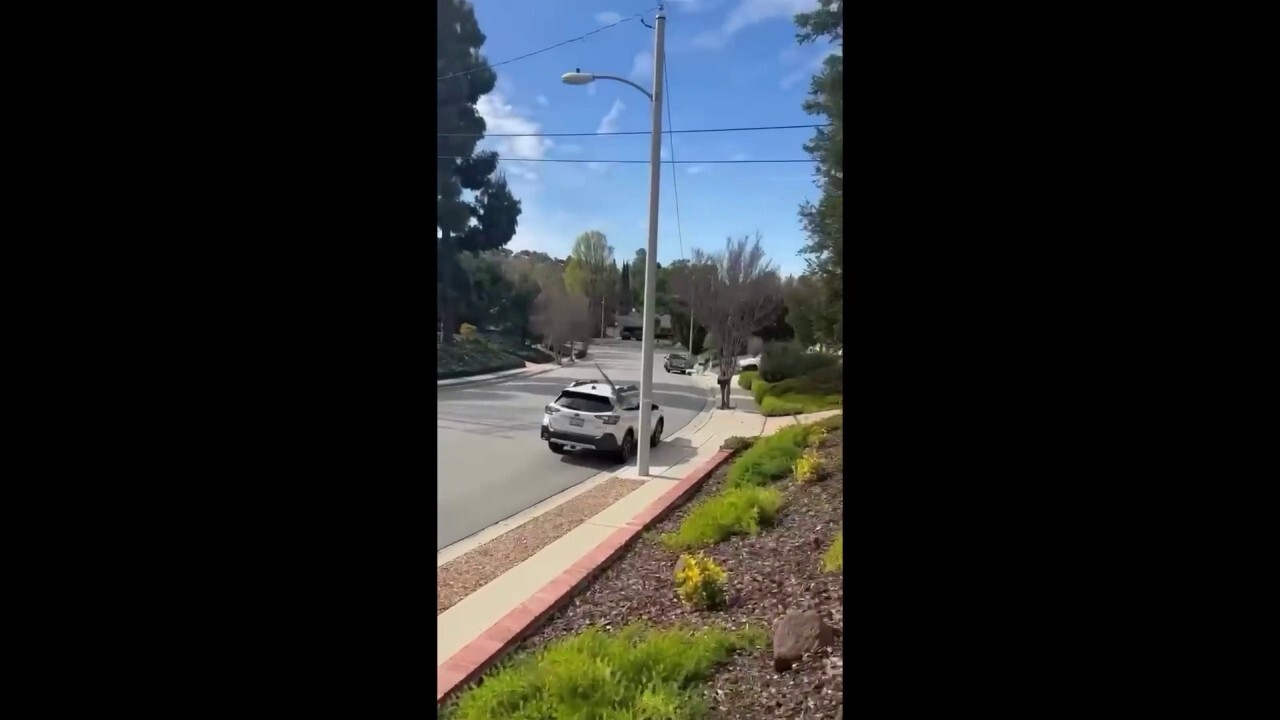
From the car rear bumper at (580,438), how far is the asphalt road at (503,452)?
200mm

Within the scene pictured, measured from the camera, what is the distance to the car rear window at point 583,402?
778 centimetres

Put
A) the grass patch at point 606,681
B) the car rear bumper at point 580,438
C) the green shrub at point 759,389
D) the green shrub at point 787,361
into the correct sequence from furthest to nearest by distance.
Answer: the green shrub at point 759,389
the green shrub at point 787,361
the car rear bumper at point 580,438
the grass patch at point 606,681

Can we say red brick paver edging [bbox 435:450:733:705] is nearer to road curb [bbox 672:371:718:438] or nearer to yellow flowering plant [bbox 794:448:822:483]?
yellow flowering plant [bbox 794:448:822:483]

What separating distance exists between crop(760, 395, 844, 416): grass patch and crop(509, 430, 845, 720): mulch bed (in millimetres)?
6094

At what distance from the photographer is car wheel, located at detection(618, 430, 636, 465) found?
7.94 meters

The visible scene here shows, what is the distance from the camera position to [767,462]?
248 inches

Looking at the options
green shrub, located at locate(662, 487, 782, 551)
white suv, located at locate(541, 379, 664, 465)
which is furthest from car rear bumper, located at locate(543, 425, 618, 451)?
green shrub, located at locate(662, 487, 782, 551)


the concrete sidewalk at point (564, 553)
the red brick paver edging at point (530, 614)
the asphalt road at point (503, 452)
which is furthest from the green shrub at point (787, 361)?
the red brick paver edging at point (530, 614)

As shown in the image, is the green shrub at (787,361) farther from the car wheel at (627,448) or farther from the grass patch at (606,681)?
the grass patch at (606,681)

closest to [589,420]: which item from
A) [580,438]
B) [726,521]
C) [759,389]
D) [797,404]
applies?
[580,438]
